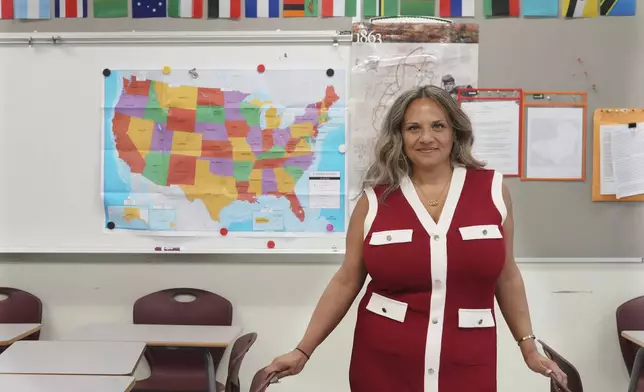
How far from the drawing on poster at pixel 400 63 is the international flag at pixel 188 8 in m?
0.86

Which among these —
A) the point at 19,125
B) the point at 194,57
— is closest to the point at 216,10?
the point at 194,57

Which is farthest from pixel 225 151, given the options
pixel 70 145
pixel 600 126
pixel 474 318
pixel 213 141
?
pixel 600 126

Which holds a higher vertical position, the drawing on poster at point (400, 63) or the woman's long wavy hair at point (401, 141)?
the drawing on poster at point (400, 63)

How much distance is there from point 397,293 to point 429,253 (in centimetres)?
16

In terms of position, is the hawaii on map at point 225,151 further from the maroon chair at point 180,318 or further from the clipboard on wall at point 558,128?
the clipboard on wall at point 558,128

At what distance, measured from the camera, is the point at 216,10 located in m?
2.76

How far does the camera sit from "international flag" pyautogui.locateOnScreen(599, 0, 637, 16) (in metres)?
2.69

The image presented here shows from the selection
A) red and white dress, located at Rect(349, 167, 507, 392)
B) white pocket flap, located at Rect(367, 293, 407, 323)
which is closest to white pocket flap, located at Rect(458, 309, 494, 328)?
red and white dress, located at Rect(349, 167, 507, 392)

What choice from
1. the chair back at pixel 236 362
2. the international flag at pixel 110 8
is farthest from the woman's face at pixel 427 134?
the international flag at pixel 110 8

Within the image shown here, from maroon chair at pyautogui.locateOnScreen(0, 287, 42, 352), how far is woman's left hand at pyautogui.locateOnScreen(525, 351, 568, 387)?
2.52 metres

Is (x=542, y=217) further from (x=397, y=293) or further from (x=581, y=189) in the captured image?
(x=397, y=293)

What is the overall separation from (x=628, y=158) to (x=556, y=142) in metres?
0.39

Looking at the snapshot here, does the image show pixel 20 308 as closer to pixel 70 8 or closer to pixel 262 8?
pixel 70 8

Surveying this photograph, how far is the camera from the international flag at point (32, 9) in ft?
9.16
